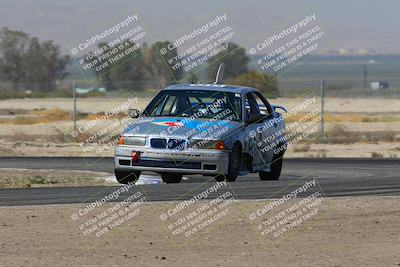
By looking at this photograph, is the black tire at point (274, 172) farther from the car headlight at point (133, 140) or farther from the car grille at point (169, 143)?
the car headlight at point (133, 140)

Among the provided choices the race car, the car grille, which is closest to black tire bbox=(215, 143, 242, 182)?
the race car

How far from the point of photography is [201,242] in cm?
1206

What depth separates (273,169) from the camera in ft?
66.4

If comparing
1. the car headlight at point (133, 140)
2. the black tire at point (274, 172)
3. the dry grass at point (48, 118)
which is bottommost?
the dry grass at point (48, 118)

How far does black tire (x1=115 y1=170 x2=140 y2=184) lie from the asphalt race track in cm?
46

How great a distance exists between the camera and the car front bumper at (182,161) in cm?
1762

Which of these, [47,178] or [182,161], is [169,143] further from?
[47,178]

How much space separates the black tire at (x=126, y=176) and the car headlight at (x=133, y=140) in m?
0.57

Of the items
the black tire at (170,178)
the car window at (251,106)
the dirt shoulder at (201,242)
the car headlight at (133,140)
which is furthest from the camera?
the black tire at (170,178)

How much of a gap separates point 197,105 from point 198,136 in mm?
1083

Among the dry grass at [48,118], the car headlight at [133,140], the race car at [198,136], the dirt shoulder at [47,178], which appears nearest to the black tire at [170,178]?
the race car at [198,136]

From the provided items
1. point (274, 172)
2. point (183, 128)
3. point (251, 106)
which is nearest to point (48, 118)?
point (274, 172)

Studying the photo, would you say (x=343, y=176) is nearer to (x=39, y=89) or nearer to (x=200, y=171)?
(x=200, y=171)

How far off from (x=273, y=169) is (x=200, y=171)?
2884 mm
